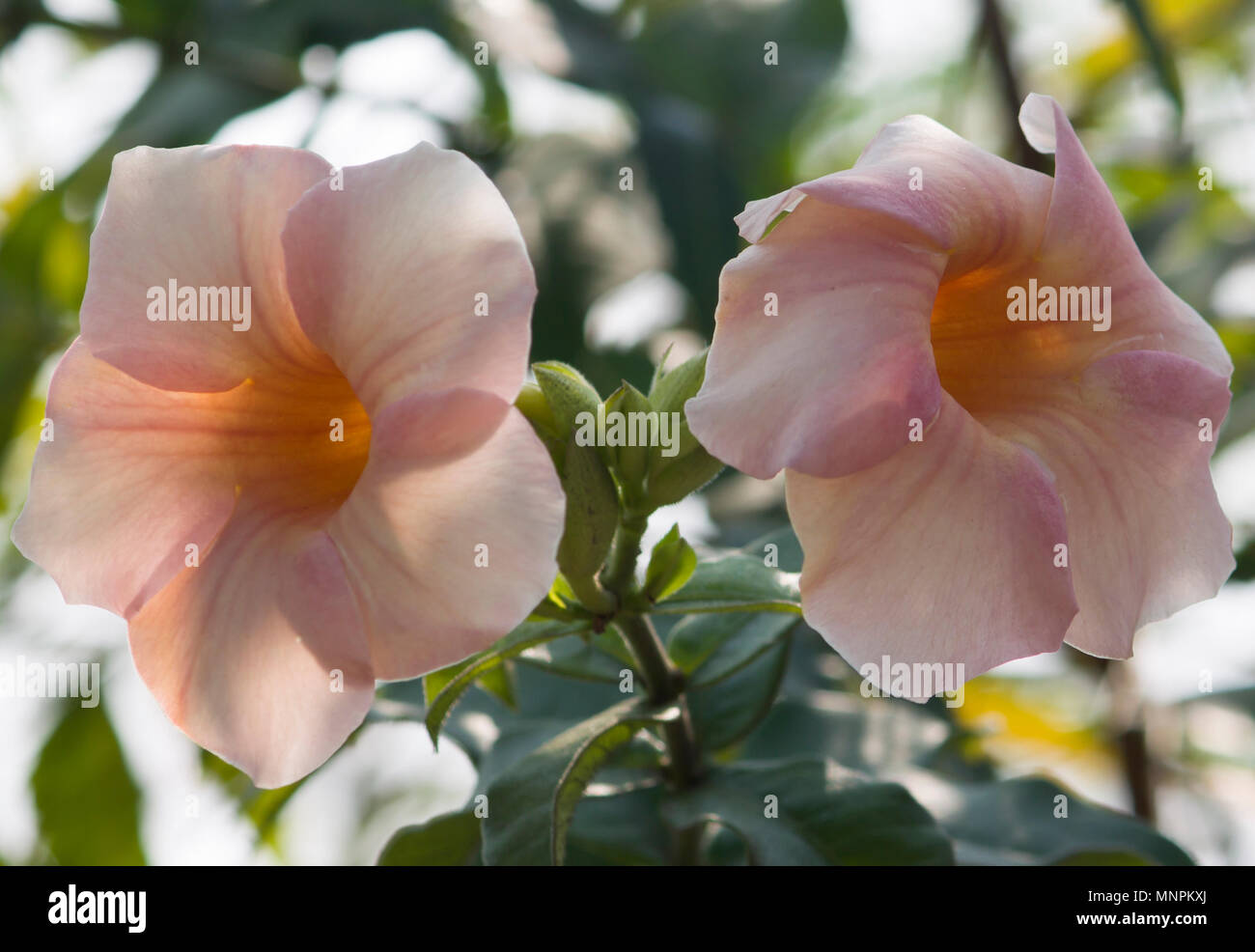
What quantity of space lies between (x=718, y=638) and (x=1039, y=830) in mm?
348

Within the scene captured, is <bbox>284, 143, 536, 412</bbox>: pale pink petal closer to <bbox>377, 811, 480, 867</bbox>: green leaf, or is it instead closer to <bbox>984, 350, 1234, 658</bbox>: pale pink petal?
<bbox>984, 350, 1234, 658</bbox>: pale pink petal

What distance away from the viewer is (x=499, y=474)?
1.84 ft

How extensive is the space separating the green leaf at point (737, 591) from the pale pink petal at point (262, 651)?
0.22m

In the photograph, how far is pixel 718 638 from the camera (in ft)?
2.87

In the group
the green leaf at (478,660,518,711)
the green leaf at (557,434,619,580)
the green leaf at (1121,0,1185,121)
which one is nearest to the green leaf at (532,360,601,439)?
the green leaf at (557,434,619,580)

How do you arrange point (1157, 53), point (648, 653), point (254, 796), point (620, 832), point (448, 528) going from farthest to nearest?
1. point (1157, 53)
2. point (254, 796)
3. point (620, 832)
4. point (648, 653)
5. point (448, 528)

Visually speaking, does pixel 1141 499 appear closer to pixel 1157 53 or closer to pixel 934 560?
pixel 934 560

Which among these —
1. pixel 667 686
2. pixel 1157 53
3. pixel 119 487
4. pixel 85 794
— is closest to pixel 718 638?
pixel 667 686

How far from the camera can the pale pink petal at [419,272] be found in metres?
0.57

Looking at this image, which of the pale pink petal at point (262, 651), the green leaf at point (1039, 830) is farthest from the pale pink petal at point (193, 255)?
the green leaf at point (1039, 830)

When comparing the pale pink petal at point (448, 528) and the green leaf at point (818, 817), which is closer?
the pale pink petal at point (448, 528)

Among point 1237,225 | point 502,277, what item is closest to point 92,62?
point 502,277

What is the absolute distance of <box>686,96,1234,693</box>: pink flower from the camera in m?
0.57

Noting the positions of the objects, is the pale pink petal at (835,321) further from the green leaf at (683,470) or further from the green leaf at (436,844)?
the green leaf at (436,844)
